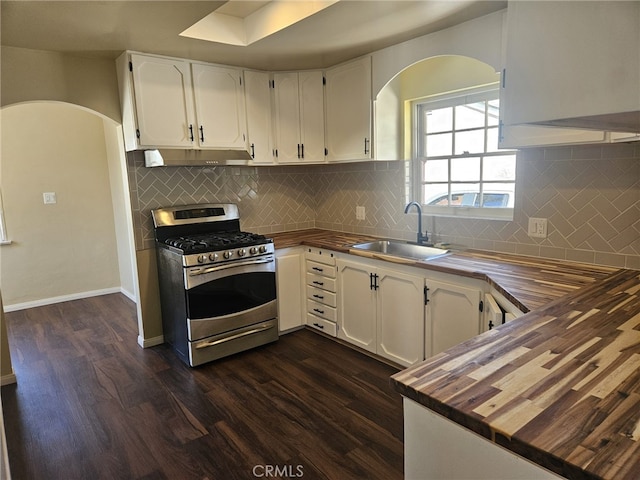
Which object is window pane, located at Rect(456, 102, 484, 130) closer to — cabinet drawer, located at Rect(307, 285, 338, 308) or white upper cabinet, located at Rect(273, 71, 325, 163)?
white upper cabinet, located at Rect(273, 71, 325, 163)

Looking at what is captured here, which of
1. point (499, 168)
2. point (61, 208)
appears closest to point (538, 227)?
point (499, 168)

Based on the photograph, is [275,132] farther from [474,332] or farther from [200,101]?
[474,332]

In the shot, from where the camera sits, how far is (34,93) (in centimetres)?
282

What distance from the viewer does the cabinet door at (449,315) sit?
7.79 feet

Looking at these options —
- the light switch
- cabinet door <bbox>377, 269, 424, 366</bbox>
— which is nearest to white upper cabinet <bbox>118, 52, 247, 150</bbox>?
cabinet door <bbox>377, 269, 424, 366</bbox>

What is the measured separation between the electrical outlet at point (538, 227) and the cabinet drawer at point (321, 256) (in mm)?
1405

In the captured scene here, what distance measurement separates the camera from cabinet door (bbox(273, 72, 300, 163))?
3.61 meters

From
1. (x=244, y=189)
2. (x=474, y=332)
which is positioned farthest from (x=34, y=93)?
(x=474, y=332)

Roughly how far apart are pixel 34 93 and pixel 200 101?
1.09 meters

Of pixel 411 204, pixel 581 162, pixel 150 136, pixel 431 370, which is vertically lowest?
pixel 431 370

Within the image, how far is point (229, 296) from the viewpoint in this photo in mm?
3191

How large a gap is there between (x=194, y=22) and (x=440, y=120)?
1.89 m

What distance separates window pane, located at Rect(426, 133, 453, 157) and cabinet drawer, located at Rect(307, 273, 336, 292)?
1.28 metres

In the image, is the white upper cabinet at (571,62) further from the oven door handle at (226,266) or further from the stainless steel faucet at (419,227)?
the oven door handle at (226,266)
